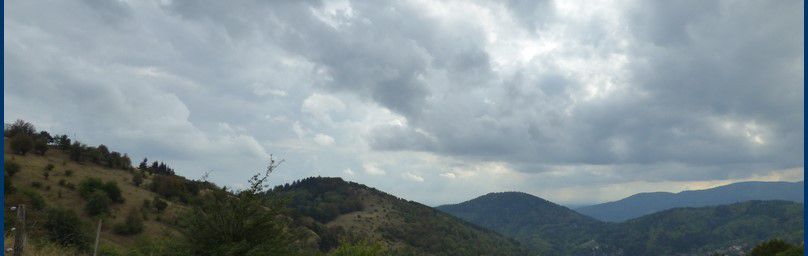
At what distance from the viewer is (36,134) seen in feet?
227

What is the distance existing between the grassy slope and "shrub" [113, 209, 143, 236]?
1.98 feet

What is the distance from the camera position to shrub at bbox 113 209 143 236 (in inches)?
1956

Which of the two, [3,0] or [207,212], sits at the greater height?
[3,0]

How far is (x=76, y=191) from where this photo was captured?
53781 mm

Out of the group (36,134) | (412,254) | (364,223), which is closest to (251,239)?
(36,134)

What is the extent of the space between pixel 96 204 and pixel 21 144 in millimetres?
14657

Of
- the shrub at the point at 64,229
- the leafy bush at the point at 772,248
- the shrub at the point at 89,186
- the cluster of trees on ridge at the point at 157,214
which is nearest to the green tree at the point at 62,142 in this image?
the cluster of trees on ridge at the point at 157,214

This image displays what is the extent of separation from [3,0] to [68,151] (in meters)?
65.5

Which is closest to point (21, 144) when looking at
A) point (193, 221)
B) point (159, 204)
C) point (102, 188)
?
point (102, 188)

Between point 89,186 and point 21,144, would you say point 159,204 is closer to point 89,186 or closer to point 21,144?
point 89,186

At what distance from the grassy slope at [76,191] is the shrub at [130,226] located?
0.60m

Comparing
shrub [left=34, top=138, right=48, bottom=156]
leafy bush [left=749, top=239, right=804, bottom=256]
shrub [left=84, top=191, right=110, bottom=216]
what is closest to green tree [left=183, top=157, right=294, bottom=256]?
shrub [left=84, top=191, right=110, bottom=216]

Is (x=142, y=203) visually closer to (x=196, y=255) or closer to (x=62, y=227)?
(x=62, y=227)

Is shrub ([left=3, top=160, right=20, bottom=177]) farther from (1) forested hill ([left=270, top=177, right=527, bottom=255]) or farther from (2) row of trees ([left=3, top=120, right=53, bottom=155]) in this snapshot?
(1) forested hill ([left=270, top=177, right=527, bottom=255])
